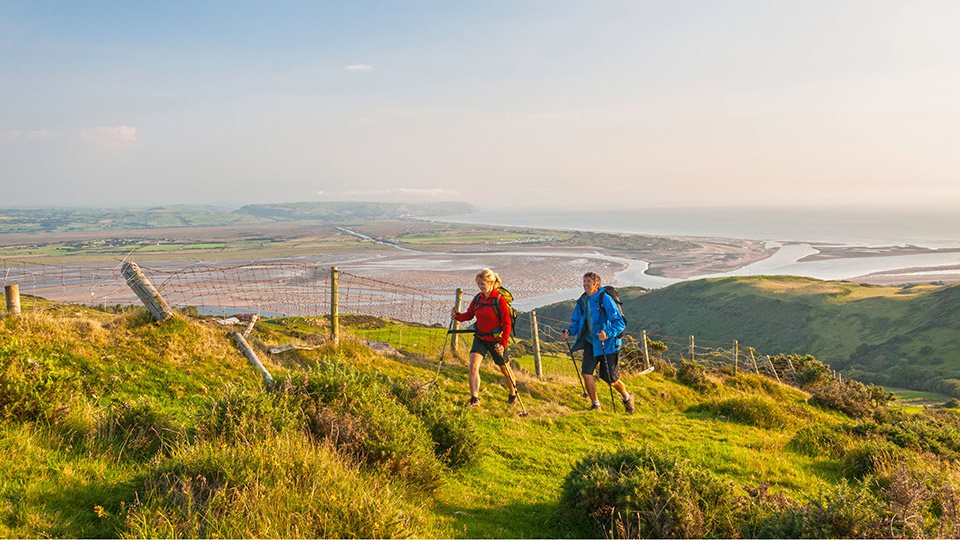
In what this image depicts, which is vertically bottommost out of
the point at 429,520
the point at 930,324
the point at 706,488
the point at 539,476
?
the point at 930,324

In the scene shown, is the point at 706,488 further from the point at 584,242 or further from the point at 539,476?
the point at 584,242

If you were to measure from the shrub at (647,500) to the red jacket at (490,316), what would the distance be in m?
3.50

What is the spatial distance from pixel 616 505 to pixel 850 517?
1.71 m

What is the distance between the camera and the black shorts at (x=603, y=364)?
8.53 meters

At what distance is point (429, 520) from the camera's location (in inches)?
158

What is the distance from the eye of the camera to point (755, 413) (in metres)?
10.1

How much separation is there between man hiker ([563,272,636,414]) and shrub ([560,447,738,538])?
3.79 m

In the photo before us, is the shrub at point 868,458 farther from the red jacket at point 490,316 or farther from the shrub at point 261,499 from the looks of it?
the shrub at point 261,499

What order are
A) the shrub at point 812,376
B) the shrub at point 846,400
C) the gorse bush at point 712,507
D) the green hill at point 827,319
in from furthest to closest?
the green hill at point 827,319
the shrub at point 812,376
the shrub at point 846,400
the gorse bush at point 712,507

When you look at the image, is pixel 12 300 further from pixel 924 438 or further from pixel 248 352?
pixel 924 438

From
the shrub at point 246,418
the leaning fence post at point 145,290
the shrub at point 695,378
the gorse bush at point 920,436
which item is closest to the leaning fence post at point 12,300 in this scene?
the leaning fence post at point 145,290

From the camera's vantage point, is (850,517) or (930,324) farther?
(930,324)

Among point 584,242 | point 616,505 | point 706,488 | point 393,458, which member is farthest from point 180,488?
point 584,242

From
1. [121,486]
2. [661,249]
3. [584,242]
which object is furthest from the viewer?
[584,242]
